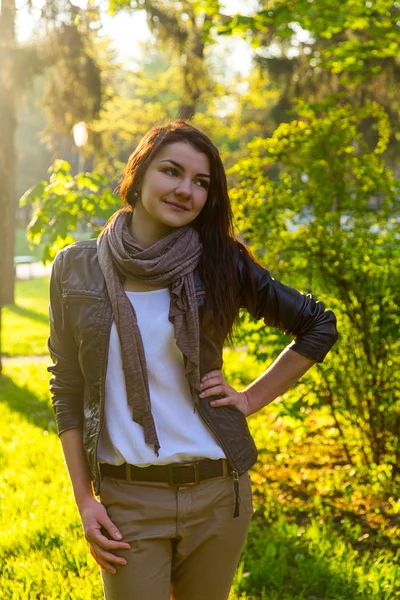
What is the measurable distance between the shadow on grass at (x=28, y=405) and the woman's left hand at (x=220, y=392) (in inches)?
194

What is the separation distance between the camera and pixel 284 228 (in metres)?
5.05

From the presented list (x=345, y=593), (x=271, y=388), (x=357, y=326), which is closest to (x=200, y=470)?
(x=271, y=388)

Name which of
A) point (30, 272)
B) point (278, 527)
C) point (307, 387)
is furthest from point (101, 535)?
point (30, 272)

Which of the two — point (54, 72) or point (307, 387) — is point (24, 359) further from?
point (307, 387)

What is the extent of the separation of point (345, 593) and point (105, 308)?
7.59 feet

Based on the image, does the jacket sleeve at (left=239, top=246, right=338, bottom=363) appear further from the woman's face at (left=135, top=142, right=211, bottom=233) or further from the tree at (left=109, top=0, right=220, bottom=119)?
the tree at (left=109, top=0, right=220, bottom=119)

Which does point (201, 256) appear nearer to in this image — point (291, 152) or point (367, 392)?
point (367, 392)

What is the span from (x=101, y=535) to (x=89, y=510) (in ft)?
0.26

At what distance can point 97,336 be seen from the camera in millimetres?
2014

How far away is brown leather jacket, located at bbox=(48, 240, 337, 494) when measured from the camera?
2.02 m

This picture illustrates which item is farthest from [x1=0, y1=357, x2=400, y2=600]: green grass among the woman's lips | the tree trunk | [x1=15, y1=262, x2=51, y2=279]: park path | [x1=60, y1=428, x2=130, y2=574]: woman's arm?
[x1=15, y1=262, x2=51, y2=279]: park path

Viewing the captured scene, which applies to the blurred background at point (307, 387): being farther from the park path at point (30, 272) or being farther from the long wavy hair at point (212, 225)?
the park path at point (30, 272)

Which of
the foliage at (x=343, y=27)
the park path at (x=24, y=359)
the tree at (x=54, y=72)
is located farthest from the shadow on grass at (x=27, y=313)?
the foliage at (x=343, y=27)

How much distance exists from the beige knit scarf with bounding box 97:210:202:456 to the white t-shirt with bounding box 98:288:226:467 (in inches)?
1.4
